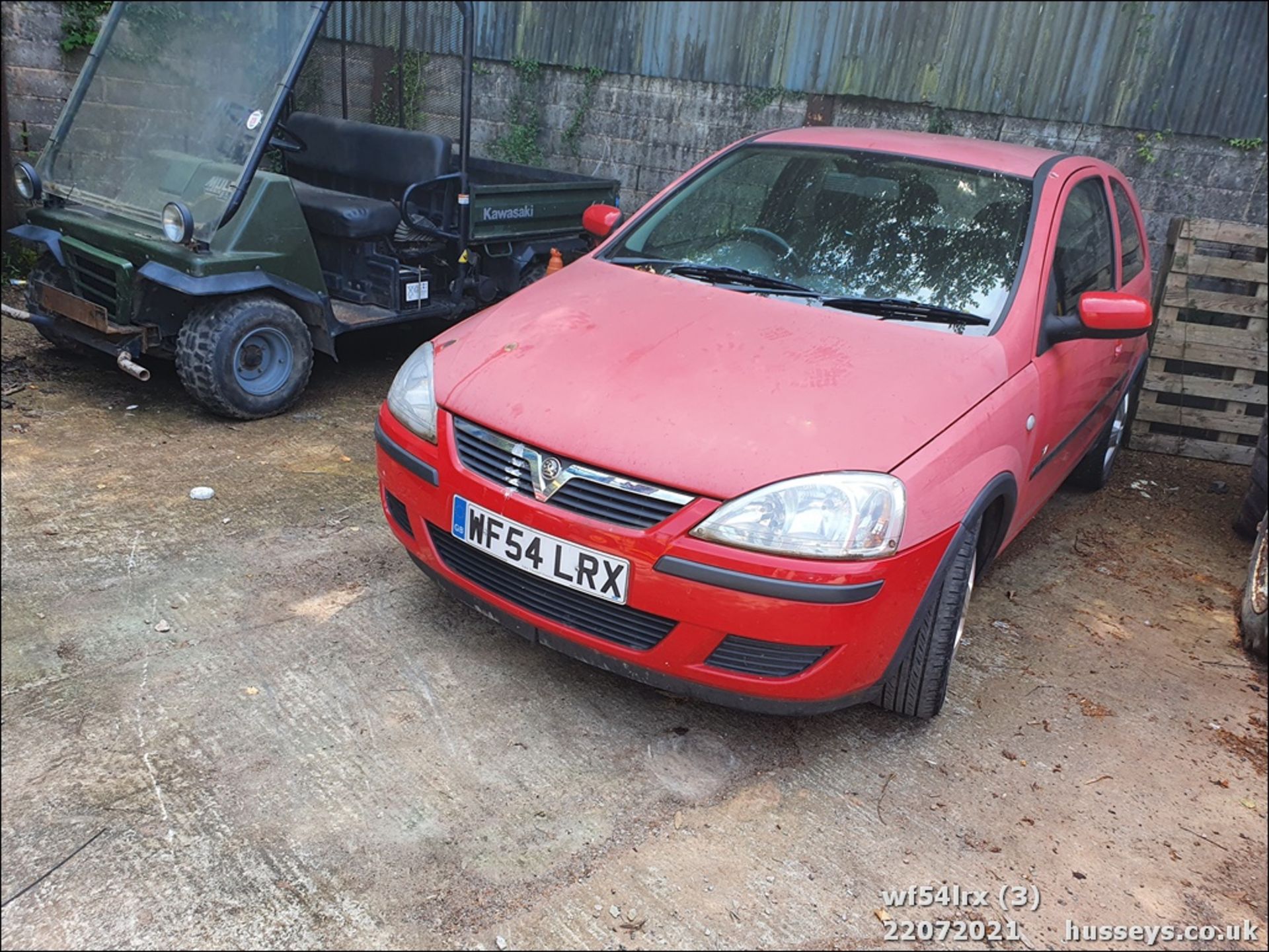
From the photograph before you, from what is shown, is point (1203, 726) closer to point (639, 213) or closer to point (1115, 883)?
point (1115, 883)

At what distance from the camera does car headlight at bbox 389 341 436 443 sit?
2.80m

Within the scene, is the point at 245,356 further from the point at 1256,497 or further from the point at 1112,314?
the point at 1256,497

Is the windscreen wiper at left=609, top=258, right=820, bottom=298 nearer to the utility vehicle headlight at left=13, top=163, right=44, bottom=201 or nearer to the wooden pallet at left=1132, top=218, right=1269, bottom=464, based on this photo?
the utility vehicle headlight at left=13, top=163, right=44, bottom=201

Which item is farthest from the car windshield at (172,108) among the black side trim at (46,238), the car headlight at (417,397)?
the car headlight at (417,397)

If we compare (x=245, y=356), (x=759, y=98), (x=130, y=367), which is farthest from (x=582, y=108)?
(x=130, y=367)

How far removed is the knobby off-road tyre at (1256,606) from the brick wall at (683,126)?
3305 mm

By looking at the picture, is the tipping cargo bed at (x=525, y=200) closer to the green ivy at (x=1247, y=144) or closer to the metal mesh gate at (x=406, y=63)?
the metal mesh gate at (x=406, y=63)

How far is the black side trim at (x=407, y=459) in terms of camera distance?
9.02 ft

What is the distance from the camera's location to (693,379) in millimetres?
2682

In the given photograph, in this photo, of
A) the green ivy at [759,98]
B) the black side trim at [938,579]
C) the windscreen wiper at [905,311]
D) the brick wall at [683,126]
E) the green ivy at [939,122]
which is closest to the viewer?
the black side trim at [938,579]

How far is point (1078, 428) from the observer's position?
12.5 ft

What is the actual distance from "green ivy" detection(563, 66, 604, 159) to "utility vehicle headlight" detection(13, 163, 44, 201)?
14.1 feet

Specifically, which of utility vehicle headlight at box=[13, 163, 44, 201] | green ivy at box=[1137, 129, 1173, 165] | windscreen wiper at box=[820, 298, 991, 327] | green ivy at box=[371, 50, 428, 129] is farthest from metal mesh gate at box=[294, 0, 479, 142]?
windscreen wiper at box=[820, 298, 991, 327]

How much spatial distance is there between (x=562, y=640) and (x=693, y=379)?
0.80m
